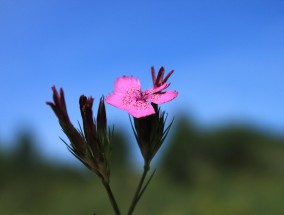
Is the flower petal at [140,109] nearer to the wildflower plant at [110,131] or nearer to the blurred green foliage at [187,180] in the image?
the wildflower plant at [110,131]

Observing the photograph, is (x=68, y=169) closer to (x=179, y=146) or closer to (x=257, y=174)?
(x=179, y=146)

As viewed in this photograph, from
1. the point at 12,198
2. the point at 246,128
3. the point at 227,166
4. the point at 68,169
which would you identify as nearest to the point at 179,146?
the point at 227,166

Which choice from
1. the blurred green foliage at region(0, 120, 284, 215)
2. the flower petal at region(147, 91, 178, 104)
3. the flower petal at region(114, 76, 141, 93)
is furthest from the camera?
the blurred green foliage at region(0, 120, 284, 215)

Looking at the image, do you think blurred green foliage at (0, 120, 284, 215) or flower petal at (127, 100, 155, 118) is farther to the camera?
blurred green foliage at (0, 120, 284, 215)

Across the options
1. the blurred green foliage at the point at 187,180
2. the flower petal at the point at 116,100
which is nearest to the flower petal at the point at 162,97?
the flower petal at the point at 116,100

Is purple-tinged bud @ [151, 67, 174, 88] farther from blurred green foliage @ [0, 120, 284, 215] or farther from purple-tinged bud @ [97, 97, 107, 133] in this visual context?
blurred green foliage @ [0, 120, 284, 215]

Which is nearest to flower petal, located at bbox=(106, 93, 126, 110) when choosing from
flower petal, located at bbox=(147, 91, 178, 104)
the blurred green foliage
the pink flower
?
the pink flower

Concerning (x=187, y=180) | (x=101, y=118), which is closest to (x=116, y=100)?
(x=101, y=118)

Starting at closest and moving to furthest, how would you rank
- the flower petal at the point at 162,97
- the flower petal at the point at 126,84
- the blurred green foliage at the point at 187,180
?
the flower petal at the point at 162,97, the flower petal at the point at 126,84, the blurred green foliage at the point at 187,180
